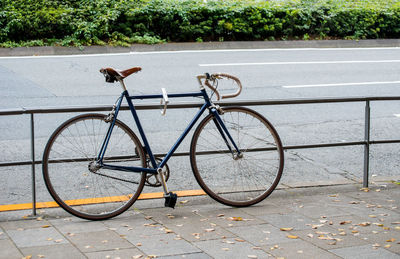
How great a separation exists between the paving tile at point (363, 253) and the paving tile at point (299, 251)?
0.08 meters

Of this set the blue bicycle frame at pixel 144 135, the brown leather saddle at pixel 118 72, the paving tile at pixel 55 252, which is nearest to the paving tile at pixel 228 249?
the paving tile at pixel 55 252

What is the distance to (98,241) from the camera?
14.1 ft

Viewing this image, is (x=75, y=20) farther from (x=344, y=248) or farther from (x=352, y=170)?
(x=344, y=248)

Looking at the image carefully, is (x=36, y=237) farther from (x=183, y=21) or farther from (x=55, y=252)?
(x=183, y=21)

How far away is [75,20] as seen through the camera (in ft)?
57.9

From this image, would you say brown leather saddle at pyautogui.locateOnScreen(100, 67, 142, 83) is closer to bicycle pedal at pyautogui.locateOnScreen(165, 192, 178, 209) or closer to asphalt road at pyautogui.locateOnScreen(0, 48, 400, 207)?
bicycle pedal at pyautogui.locateOnScreen(165, 192, 178, 209)

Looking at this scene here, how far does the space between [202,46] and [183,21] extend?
1053 millimetres

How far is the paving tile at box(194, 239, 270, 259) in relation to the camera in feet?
13.3

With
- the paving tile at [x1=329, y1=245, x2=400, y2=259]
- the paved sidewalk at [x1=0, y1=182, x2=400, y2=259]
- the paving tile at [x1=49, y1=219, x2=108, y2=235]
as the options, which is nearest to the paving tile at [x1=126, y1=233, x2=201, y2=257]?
the paved sidewalk at [x1=0, y1=182, x2=400, y2=259]

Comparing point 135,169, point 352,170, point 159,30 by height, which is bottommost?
point 352,170

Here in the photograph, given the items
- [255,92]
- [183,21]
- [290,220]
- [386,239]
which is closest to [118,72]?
[290,220]

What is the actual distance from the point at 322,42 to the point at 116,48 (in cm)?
721

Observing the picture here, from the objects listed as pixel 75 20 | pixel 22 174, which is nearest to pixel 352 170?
pixel 22 174

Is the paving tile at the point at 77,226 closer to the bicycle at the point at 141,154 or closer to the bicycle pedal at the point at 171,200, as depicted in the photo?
the bicycle at the point at 141,154
